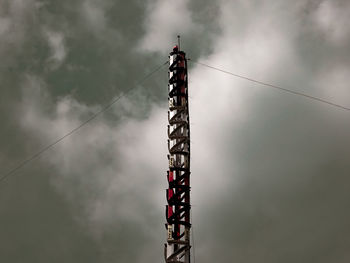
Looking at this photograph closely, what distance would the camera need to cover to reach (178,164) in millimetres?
42500

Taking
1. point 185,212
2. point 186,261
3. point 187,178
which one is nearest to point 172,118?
point 187,178

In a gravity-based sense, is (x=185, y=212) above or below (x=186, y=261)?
above

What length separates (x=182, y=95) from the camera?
45.9 m

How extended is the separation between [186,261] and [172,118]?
45.3 feet

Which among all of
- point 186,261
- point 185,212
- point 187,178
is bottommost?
point 186,261

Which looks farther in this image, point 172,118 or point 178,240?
point 172,118

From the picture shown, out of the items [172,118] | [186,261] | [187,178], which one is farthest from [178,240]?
[172,118]

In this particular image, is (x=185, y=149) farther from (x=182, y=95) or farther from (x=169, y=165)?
(x=182, y=95)

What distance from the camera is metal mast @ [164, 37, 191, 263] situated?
3903cm

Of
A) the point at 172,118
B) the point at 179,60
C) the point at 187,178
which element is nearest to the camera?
the point at 187,178

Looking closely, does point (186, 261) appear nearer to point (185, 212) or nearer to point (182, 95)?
point (185, 212)

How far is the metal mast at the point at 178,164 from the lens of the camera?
128 feet

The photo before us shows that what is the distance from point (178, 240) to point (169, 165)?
7.04m

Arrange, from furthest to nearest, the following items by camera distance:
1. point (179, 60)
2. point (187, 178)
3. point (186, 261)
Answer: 1. point (179, 60)
2. point (187, 178)
3. point (186, 261)
